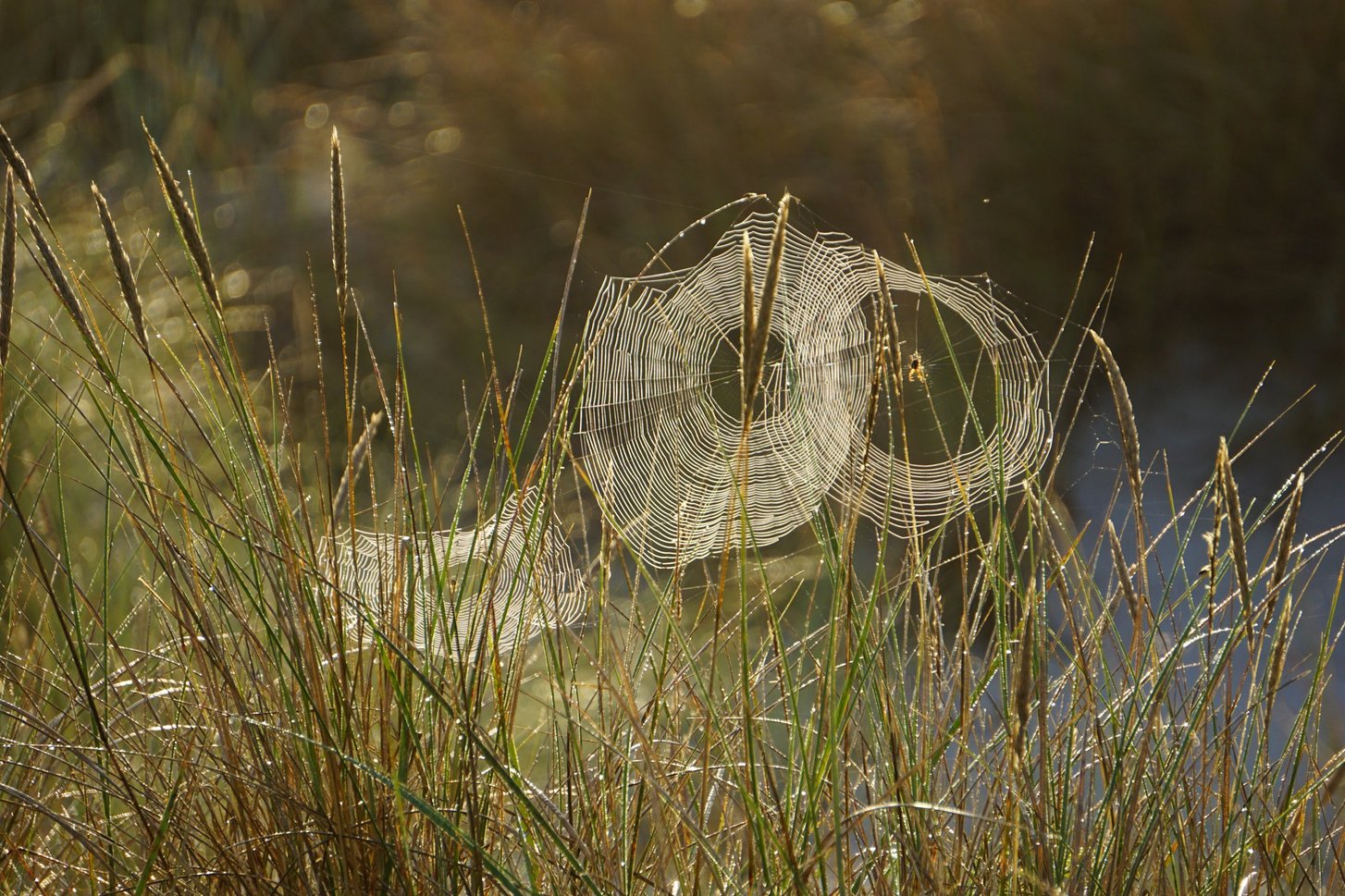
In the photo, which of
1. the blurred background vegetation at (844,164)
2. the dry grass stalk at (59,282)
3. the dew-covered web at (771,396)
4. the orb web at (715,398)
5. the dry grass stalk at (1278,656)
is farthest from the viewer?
the blurred background vegetation at (844,164)

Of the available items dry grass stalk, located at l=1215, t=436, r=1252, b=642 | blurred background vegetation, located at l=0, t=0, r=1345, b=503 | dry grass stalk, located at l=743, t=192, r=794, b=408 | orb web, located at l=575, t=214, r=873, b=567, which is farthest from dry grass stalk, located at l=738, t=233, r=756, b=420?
blurred background vegetation, located at l=0, t=0, r=1345, b=503

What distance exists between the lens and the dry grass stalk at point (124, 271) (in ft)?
2.55

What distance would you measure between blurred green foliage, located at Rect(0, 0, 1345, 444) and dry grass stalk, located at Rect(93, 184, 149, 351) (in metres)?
1.98

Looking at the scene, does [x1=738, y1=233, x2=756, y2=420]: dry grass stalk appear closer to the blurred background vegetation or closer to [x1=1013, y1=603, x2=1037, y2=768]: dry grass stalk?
[x1=1013, y1=603, x2=1037, y2=768]: dry grass stalk

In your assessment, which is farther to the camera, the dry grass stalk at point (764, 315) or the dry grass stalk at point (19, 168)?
the dry grass stalk at point (19, 168)

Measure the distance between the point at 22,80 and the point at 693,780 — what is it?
777cm

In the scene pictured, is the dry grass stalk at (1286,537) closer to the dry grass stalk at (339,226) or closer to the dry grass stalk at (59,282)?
the dry grass stalk at (339,226)

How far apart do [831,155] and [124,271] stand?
4210 mm

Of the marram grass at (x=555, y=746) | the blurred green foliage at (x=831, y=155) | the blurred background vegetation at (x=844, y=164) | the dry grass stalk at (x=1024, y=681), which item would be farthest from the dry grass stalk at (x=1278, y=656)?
the blurred background vegetation at (x=844, y=164)

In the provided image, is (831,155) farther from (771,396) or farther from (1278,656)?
(1278,656)

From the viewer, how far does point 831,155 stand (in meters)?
4.79

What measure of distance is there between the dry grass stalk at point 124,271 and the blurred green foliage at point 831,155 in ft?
6.49

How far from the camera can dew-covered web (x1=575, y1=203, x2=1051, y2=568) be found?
1406 mm

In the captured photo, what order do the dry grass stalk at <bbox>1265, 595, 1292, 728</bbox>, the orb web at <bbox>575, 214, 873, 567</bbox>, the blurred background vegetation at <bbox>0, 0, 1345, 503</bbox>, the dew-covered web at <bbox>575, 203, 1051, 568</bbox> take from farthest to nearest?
the blurred background vegetation at <bbox>0, 0, 1345, 503</bbox> → the orb web at <bbox>575, 214, 873, 567</bbox> → the dew-covered web at <bbox>575, 203, 1051, 568</bbox> → the dry grass stalk at <bbox>1265, 595, 1292, 728</bbox>
